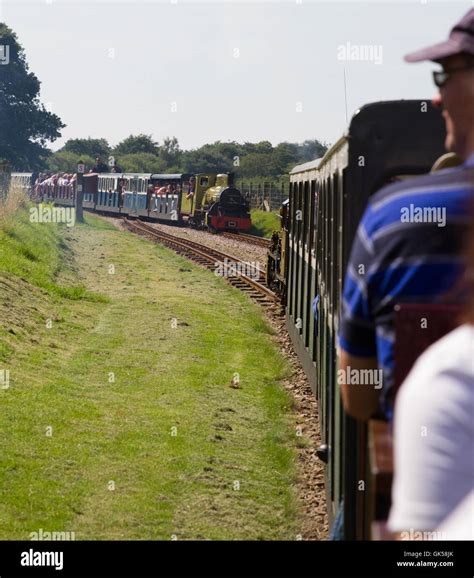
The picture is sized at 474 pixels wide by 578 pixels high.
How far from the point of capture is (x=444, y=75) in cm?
287

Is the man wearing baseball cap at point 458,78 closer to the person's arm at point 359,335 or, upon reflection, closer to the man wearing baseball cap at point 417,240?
the man wearing baseball cap at point 417,240

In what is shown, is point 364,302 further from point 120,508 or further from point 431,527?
point 120,508

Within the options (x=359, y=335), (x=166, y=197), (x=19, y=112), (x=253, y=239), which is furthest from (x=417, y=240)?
(x=19, y=112)

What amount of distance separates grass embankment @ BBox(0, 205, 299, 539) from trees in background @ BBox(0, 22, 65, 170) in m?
56.8

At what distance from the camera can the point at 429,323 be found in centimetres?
317

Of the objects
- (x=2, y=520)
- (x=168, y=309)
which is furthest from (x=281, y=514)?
(x=168, y=309)

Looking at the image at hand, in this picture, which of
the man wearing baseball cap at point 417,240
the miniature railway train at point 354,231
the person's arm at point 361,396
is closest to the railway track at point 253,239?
the miniature railway train at point 354,231

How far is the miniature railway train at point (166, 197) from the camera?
4278 centimetres

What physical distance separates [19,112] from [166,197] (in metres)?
28.3

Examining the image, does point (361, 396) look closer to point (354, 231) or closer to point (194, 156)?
point (354, 231)

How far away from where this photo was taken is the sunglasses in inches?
111

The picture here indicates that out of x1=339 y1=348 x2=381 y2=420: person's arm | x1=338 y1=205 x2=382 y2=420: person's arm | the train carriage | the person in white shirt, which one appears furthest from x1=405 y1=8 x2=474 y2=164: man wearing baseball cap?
the train carriage

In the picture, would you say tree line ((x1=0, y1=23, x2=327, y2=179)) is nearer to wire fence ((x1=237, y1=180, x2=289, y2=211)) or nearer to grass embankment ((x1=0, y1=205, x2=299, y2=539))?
wire fence ((x1=237, y1=180, x2=289, y2=211))
